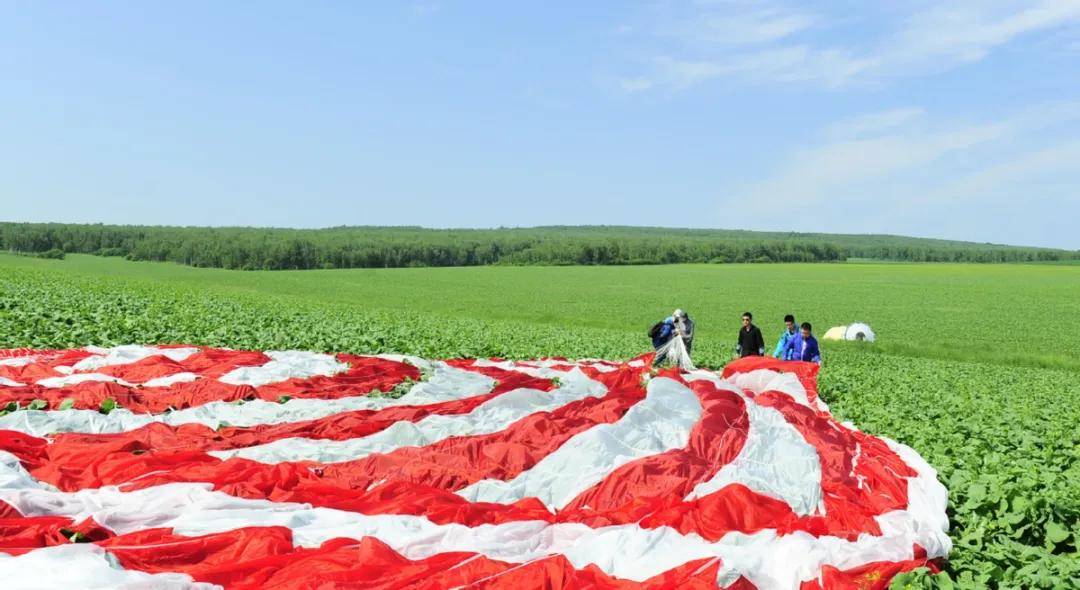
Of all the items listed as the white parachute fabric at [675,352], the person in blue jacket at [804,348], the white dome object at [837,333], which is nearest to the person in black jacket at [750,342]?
the person in blue jacket at [804,348]

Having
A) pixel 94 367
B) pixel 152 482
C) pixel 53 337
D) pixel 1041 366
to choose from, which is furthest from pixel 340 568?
pixel 1041 366

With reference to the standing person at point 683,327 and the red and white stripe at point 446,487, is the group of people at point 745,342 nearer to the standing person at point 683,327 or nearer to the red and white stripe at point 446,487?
the standing person at point 683,327

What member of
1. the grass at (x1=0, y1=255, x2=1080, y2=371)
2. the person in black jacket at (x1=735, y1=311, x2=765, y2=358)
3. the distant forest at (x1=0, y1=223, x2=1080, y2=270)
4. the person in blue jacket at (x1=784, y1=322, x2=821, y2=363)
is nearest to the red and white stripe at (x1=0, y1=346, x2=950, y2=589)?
the person in blue jacket at (x1=784, y1=322, x2=821, y2=363)

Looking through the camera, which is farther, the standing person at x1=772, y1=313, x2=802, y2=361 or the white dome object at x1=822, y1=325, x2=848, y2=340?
the white dome object at x1=822, y1=325, x2=848, y2=340

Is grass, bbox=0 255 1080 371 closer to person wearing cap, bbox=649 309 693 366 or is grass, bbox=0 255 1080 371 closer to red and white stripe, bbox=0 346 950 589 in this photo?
person wearing cap, bbox=649 309 693 366

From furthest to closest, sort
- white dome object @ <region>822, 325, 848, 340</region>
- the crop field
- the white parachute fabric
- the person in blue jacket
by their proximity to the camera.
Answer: white dome object @ <region>822, 325, 848, 340</region>, the white parachute fabric, the person in blue jacket, the crop field

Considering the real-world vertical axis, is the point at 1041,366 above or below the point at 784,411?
below

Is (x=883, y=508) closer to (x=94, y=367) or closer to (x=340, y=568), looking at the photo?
(x=340, y=568)

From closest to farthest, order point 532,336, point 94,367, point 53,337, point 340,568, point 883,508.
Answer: point 340,568, point 883,508, point 94,367, point 53,337, point 532,336
